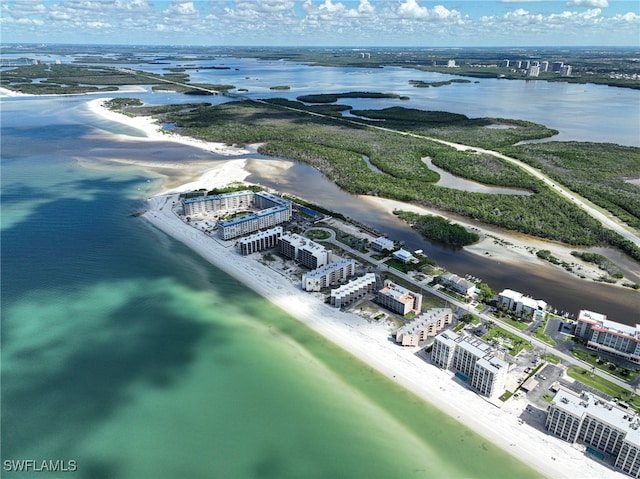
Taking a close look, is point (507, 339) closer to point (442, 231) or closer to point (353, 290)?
point (353, 290)

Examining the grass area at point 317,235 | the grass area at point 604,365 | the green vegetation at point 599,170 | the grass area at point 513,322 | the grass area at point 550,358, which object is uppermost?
the green vegetation at point 599,170

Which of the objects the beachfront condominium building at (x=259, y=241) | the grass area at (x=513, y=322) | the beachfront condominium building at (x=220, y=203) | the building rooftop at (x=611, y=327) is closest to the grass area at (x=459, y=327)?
the grass area at (x=513, y=322)

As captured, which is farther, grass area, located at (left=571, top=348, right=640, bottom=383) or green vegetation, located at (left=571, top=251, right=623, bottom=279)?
green vegetation, located at (left=571, top=251, right=623, bottom=279)

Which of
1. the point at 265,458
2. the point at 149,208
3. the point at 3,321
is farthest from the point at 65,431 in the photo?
the point at 149,208

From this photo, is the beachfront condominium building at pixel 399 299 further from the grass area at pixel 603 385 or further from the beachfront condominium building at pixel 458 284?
the grass area at pixel 603 385

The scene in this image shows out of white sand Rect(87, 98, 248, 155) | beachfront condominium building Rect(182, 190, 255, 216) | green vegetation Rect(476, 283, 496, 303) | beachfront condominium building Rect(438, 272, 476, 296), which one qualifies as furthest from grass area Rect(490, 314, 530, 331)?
white sand Rect(87, 98, 248, 155)

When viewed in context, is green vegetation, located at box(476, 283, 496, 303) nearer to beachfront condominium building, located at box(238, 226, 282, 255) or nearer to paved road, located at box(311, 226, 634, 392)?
paved road, located at box(311, 226, 634, 392)

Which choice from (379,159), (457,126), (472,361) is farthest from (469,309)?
(457,126)
